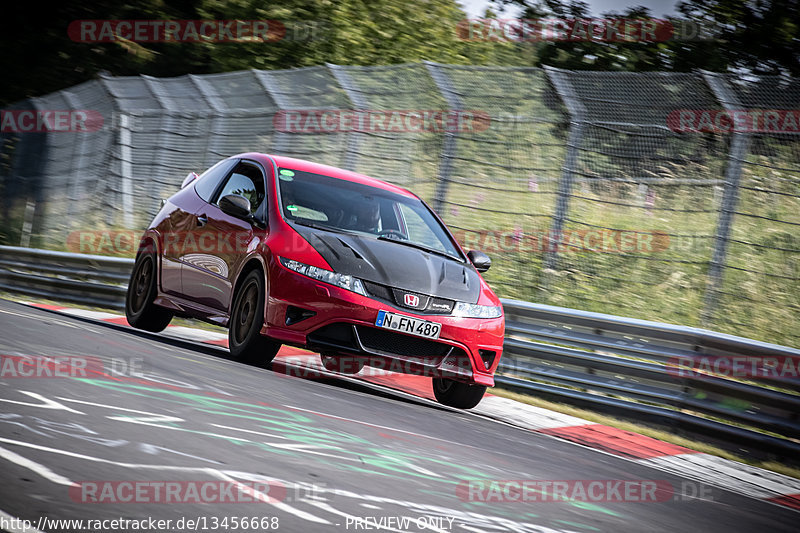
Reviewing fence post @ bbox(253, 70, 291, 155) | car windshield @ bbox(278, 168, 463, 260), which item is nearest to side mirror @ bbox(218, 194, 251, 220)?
car windshield @ bbox(278, 168, 463, 260)

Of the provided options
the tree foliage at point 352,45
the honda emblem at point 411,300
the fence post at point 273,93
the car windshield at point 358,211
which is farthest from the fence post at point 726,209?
the tree foliage at point 352,45

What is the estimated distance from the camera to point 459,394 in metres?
7.93

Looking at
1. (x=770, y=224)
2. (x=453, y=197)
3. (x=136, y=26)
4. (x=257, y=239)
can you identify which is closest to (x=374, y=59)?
(x=136, y=26)

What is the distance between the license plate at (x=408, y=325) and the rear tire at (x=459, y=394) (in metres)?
0.87

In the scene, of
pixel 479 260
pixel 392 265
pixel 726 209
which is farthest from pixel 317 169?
pixel 726 209

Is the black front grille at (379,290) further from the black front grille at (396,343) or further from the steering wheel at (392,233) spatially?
the steering wheel at (392,233)

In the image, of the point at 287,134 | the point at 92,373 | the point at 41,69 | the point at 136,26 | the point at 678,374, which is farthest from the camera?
the point at 41,69

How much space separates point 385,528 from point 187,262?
5415 millimetres

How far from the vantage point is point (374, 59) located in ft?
79.1

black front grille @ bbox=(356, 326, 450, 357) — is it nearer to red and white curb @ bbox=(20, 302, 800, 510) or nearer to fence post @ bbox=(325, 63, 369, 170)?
red and white curb @ bbox=(20, 302, 800, 510)

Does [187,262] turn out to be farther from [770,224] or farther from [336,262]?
[770,224]

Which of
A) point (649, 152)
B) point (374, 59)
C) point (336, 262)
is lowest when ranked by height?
point (336, 262)

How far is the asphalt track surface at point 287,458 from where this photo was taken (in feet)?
12.3

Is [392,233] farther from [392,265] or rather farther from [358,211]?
[392,265]
